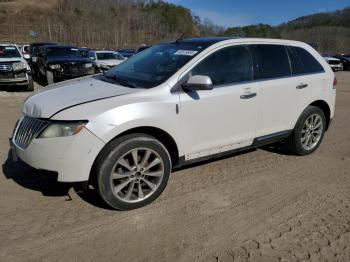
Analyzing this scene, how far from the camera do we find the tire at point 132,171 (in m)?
3.58

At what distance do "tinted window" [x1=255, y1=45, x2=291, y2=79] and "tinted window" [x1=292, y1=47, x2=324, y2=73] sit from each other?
1.11 ft

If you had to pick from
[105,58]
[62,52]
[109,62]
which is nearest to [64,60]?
[62,52]

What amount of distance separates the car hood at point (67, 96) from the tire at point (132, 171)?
52 cm

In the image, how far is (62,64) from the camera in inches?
553

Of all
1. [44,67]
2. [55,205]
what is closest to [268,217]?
[55,205]

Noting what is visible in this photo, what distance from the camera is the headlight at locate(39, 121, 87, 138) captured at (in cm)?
340

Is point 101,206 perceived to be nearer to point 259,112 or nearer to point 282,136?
point 259,112

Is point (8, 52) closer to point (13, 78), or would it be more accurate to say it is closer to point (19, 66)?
point (19, 66)

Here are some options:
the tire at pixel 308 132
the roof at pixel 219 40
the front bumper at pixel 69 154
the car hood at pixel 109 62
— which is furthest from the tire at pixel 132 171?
the car hood at pixel 109 62

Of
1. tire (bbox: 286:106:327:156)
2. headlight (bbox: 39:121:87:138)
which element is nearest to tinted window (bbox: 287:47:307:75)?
tire (bbox: 286:106:327:156)

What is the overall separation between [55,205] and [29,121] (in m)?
0.92

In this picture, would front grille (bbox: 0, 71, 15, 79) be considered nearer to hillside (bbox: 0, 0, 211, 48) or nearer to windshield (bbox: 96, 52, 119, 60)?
windshield (bbox: 96, 52, 119, 60)

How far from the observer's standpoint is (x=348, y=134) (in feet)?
23.2

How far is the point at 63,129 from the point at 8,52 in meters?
11.5
